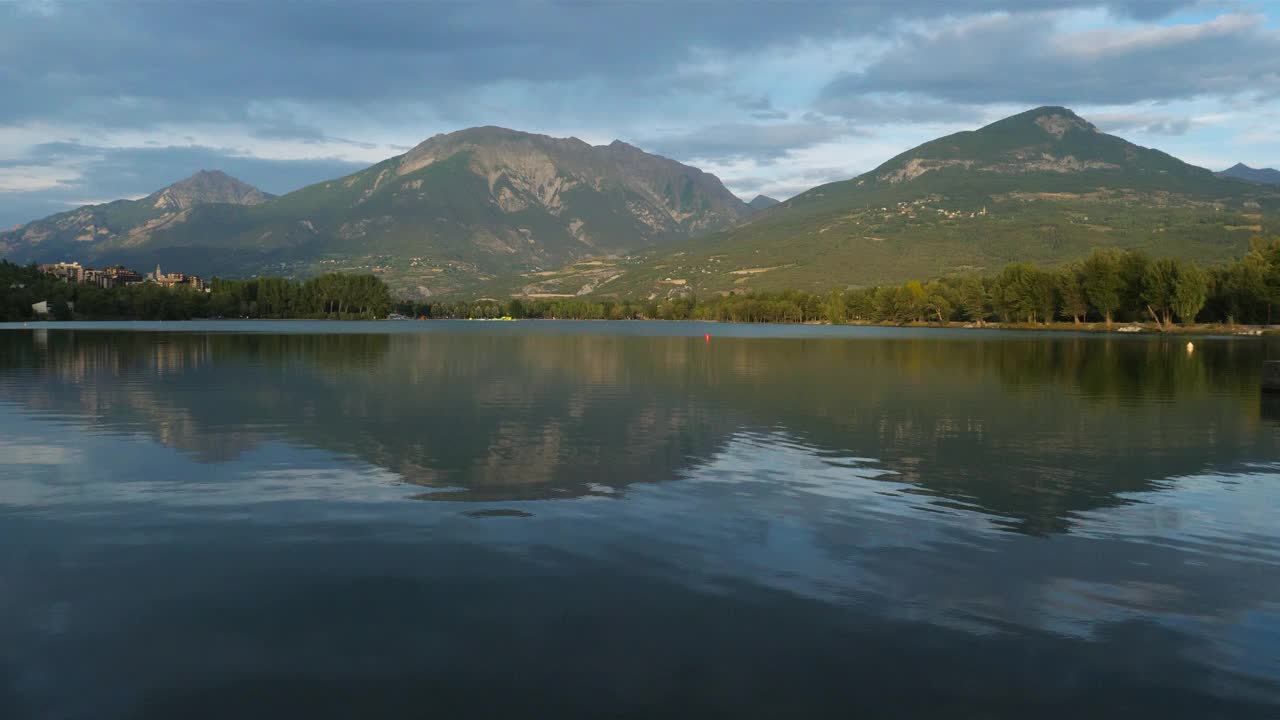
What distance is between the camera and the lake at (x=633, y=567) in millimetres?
10008

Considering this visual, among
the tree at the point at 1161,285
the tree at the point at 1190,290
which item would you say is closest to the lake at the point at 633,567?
the tree at the point at 1190,290

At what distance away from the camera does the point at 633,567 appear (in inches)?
577

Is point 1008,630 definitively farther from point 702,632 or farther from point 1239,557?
point 1239,557

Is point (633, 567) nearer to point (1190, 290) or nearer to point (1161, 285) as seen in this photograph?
point (1190, 290)

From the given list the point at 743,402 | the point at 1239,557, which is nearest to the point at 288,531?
the point at 1239,557

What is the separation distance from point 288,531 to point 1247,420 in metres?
39.7

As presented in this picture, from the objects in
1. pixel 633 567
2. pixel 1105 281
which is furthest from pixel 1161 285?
pixel 633 567

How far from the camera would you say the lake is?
10.0m

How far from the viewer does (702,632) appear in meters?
11.6

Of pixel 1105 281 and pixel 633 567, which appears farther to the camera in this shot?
pixel 1105 281

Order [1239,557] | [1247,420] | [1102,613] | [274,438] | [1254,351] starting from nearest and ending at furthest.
→ [1102,613] < [1239,557] < [274,438] < [1247,420] < [1254,351]

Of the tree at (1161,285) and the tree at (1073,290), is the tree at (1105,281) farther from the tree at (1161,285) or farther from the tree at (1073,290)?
the tree at (1161,285)

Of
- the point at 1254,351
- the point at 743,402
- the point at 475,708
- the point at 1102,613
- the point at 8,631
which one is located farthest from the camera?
the point at 1254,351

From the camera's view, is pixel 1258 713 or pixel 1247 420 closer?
pixel 1258 713
